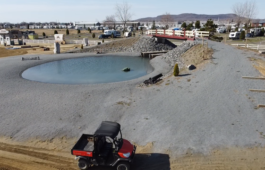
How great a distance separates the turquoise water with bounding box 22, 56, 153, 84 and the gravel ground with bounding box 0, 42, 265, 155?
376cm

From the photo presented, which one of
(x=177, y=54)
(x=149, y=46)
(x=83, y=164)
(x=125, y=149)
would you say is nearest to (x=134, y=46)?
(x=149, y=46)

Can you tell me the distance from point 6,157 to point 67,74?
66.6 ft

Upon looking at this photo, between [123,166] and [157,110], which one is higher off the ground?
[157,110]

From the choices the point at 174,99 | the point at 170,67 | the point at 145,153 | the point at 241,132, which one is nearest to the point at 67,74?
the point at 170,67

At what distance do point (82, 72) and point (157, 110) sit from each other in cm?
1834

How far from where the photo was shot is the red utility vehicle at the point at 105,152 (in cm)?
1009

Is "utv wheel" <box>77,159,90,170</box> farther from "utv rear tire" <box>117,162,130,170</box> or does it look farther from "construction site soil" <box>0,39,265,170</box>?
"utv rear tire" <box>117,162,130,170</box>

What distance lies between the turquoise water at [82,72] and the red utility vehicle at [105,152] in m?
16.5

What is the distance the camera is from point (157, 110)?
17109mm

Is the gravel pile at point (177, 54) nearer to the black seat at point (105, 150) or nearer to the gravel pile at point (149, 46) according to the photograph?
the gravel pile at point (149, 46)

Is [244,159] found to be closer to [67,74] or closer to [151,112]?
[151,112]

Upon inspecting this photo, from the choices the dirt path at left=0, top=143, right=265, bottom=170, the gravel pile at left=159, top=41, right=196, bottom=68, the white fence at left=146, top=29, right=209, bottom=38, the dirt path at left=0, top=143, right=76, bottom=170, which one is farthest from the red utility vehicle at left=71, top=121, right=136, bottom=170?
the white fence at left=146, top=29, right=209, bottom=38

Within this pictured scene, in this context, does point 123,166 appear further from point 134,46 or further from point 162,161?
point 134,46

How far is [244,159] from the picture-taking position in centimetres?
1121
